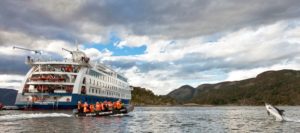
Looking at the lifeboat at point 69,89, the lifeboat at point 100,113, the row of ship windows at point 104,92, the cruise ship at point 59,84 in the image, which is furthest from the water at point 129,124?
the row of ship windows at point 104,92

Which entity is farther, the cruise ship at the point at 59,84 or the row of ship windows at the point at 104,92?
the row of ship windows at the point at 104,92

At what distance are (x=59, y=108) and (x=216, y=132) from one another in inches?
1696

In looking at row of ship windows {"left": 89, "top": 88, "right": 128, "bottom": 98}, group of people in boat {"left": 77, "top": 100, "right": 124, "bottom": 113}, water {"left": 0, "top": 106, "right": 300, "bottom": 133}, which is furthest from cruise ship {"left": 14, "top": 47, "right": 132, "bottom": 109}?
water {"left": 0, "top": 106, "right": 300, "bottom": 133}

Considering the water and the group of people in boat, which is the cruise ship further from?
the water

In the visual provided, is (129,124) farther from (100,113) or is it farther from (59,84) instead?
(59,84)

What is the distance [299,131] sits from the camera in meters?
32.6

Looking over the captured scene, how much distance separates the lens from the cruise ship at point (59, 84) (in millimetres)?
69438

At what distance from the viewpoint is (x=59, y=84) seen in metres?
70.9

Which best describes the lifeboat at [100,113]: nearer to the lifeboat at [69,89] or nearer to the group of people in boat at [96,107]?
the group of people in boat at [96,107]

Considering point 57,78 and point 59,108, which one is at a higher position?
point 57,78

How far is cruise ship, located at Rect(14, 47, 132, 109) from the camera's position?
228 feet

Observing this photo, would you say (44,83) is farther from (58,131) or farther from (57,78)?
(58,131)

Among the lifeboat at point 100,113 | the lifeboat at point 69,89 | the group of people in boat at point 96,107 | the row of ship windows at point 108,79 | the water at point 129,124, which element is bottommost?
the water at point 129,124

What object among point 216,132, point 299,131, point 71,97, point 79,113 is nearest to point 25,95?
point 71,97
